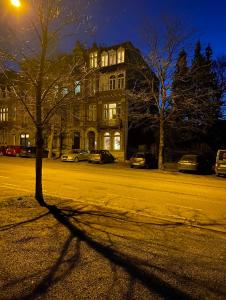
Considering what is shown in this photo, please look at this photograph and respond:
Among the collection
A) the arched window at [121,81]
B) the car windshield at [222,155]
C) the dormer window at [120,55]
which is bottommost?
the car windshield at [222,155]

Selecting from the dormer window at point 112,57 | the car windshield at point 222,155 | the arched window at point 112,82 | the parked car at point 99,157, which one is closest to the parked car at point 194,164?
the car windshield at point 222,155

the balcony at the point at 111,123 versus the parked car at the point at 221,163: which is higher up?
the balcony at the point at 111,123

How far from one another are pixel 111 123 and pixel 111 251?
33435 mm

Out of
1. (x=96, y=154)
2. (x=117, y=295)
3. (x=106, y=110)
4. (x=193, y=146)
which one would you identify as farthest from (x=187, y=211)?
(x=106, y=110)


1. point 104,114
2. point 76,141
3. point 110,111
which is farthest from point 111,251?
point 76,141

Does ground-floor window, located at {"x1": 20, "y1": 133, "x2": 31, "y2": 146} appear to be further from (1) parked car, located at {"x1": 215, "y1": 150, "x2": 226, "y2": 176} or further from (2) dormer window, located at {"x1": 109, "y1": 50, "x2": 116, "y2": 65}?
(1) parked car, located at {"x1": 215, "y1": 150, "x2": 226, "y2": 176}

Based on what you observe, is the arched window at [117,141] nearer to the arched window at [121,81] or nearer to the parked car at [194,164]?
the arched window at [121,81]

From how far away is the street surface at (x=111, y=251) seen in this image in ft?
13.4

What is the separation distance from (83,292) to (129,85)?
35.0m

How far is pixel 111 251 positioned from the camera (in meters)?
5.41

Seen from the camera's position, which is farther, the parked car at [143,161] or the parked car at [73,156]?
the parked car at [73,156]

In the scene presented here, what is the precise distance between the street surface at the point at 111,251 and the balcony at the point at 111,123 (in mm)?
27815

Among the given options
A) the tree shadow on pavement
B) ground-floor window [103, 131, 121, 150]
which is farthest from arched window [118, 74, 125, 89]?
the tree shadow on pavement

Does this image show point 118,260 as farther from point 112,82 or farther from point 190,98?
point 112,82
